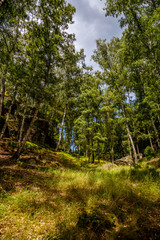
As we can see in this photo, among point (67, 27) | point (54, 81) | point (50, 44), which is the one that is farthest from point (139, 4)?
point (54, 81)

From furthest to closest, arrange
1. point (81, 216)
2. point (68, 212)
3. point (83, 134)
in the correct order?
1. point (83, 134)
2. point (68, 212)
3. point (81, 216)

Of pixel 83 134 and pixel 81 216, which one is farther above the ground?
pixel 83 134

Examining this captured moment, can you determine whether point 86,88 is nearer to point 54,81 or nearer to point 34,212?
point 54,81

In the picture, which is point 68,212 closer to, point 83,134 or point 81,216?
point 81,216

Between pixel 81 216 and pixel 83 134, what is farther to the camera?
pixel 83 134

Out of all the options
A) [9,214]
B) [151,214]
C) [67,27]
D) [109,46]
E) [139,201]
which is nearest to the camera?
[9,214]

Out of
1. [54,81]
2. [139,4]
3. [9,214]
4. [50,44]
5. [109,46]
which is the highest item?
[109,46]

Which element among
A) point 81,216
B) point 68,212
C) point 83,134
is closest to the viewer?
point 81,216

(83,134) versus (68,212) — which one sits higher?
(83,134)

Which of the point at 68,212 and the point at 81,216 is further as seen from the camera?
the point at 68,212

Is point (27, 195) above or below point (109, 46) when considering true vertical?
below

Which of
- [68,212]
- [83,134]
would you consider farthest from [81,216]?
[83,134]

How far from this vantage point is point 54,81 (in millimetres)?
9766

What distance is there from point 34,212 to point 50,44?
10.1m
